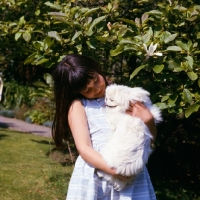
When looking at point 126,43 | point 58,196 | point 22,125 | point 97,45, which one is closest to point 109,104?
point 126,43

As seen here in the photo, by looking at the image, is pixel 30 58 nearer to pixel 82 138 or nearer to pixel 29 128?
pixel 82 138

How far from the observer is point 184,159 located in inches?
253

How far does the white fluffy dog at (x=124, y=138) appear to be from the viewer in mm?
2150

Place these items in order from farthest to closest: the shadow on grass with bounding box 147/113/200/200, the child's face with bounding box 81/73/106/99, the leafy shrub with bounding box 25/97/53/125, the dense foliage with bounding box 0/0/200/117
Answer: the leafy shrub with bounding box 25/97/53/125 < the shadow on grass with bounding box 147/113/200/200 < the dense foliage with bounding box 0/0/200/117 < the child's face with bounding box 81/73/106/99

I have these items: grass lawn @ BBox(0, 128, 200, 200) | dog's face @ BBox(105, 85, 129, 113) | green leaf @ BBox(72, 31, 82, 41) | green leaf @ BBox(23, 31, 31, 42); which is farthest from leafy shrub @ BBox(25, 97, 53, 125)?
dog's face @ BBox(105, 85, 129, 113)

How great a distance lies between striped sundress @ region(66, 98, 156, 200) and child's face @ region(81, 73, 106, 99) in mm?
62

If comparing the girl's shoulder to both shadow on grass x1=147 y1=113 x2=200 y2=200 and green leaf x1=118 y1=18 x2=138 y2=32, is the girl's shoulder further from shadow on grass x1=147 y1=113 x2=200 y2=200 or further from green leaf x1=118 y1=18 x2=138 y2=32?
shadow on grass x1=147 y1=113 x2=200 y2=200

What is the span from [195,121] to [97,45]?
200 centimetres

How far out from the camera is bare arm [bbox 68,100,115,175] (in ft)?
7.13

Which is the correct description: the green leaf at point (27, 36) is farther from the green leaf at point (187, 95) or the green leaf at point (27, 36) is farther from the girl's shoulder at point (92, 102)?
the girl's shoulder at point (92, 102)

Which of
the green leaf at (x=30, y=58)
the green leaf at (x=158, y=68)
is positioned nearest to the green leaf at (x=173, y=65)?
the green leaf at (x=158, y=68)

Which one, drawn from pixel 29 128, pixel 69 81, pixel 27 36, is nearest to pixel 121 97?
pixel 69 81

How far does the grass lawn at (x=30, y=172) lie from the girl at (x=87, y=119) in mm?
2503

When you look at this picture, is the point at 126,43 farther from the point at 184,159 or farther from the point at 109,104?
the point at 184,159
